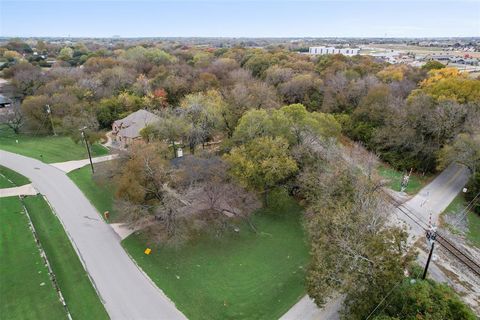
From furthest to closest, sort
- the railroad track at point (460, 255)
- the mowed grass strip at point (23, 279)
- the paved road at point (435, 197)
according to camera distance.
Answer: the paved road at point (435, 197) < the railroad track at point (460, 255) < the mowed grass strip at point (23, 279)

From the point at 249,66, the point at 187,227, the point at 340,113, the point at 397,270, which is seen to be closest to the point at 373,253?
the point at 397,270

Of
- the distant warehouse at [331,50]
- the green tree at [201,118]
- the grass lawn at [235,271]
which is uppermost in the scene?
the distant warehouse at [331,50]

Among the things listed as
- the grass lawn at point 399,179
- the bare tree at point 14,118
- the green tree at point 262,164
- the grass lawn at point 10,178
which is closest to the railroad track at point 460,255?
the grass lawn at point 399,179

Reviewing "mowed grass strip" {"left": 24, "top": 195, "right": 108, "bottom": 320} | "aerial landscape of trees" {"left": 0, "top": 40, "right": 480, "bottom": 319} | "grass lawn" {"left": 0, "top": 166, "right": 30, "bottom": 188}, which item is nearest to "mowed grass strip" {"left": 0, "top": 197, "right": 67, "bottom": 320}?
"mowed grass strip" {"left": 24, "top": 195, "right": 108, "bottom": 320}

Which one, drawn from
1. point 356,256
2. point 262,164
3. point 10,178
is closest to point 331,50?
point 262,164

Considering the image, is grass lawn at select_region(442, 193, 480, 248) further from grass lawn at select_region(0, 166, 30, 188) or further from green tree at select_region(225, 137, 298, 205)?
grass lawn at select_region(0, 166, 30, 188)

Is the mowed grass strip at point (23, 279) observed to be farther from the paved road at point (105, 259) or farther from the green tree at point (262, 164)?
the green tree at point (262, 164)
